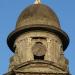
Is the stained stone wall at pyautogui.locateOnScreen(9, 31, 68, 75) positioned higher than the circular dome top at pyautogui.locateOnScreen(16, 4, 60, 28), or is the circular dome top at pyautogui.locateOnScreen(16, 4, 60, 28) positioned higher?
the circular dome top at pyautogui.locateOnScreen(16, 4, 60, 28)

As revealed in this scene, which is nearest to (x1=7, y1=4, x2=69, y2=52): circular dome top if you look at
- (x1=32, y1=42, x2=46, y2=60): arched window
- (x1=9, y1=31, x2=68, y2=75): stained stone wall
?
(x1=9, y1=31, x2=68, y2=75): stained stone wall

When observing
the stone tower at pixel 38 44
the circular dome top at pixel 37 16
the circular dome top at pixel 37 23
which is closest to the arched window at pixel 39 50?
the stone tower at pixel 38 44

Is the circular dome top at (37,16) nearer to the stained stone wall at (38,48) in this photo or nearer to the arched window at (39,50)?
the stained stone wall at (38,48)

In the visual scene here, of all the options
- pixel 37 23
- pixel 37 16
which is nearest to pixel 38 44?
pixel 37 23

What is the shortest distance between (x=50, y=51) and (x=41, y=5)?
560 cm

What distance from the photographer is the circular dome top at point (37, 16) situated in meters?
47.5

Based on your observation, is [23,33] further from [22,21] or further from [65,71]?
[65,71]

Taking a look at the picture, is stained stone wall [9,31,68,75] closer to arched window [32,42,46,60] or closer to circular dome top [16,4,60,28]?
arched window [32,42,46,60]

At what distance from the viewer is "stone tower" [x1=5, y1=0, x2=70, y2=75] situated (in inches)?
1756

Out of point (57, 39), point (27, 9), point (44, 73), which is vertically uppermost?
point (27, 9)

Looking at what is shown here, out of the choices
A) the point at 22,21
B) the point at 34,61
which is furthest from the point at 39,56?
the point at 22,21

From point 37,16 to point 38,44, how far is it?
9.91 ft

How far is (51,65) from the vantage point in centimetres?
4484

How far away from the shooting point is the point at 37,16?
4791 cm
